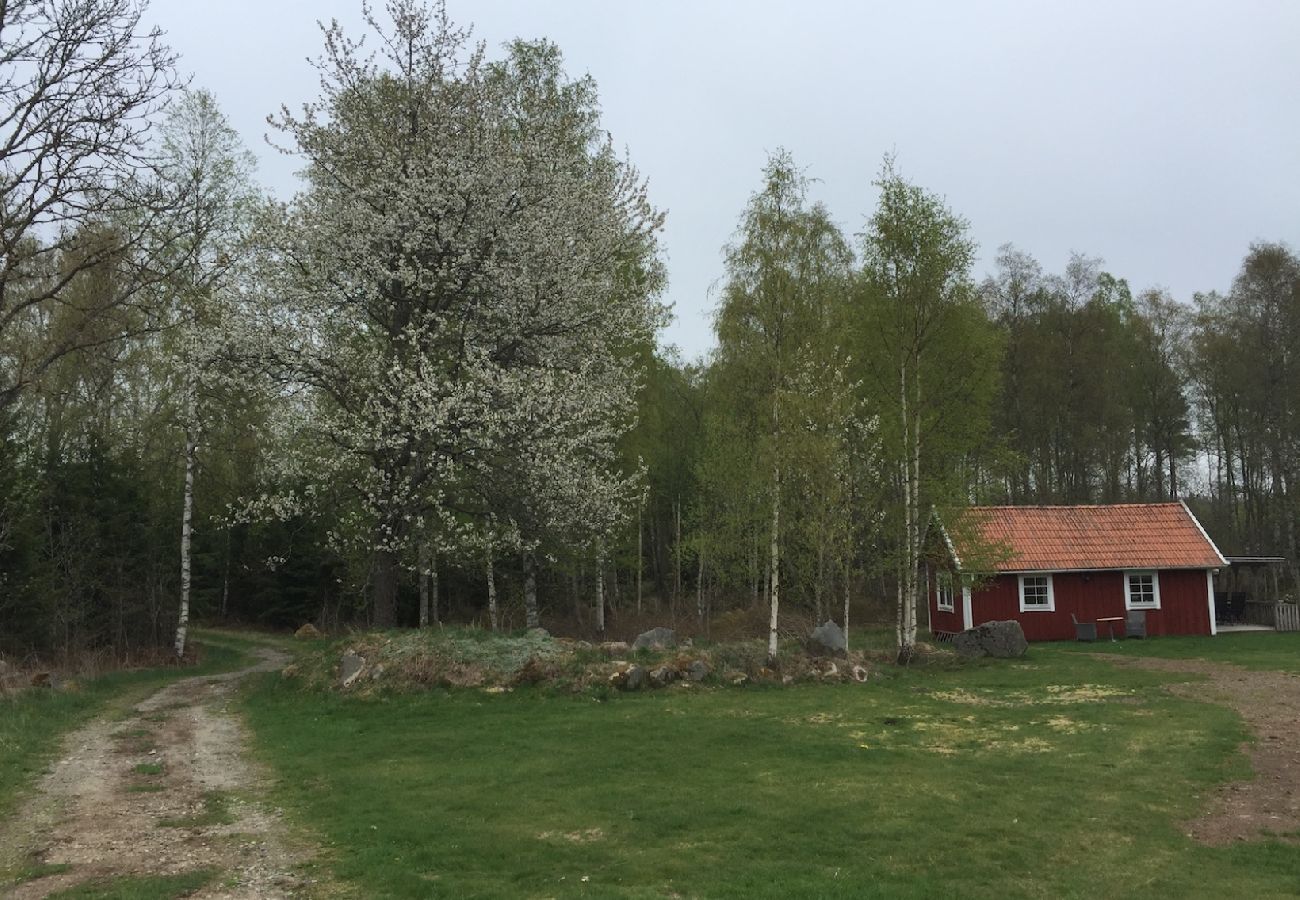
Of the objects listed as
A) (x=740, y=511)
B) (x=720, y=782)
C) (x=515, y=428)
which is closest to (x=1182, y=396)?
(x=740, y=511)

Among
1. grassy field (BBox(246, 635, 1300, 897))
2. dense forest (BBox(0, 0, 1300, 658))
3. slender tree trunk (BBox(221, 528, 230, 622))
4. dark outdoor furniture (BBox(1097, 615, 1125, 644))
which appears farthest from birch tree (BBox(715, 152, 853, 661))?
slender tree trunk (BBox(221, 528, 230, 622))

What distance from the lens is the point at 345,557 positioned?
3581 cm

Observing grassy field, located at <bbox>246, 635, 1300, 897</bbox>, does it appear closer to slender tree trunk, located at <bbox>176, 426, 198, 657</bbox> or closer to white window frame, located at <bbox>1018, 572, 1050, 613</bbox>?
slender tree trunk, located at <bbox>176, 426, 198, 657</bbox>

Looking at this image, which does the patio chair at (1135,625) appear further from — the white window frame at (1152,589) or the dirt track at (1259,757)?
the dirt track at (1259,757)

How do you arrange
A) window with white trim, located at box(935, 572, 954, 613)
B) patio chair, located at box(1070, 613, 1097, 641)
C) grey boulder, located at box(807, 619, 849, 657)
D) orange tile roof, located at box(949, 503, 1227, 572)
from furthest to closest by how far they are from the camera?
window with white trim, located at box(935, 572, 954, 613), orange tile roof, located at box(949, 503, 1227, 572), patio chair, located at box(1070, 613, 1097, 641), grey boulder, located at box(807, 619, 849, 657)

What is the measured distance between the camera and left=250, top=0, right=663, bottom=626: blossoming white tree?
812 inches

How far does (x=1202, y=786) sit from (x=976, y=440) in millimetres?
14022

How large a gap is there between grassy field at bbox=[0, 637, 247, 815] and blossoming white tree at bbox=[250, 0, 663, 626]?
5.61 meters

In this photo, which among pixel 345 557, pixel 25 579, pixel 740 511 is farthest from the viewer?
pixel 345 557

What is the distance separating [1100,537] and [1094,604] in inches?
102

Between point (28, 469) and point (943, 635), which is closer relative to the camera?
point (28, 469)

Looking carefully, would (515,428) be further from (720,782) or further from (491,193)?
(720,782)

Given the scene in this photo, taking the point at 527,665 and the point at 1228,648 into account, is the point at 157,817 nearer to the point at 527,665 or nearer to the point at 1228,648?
the point at 527,665

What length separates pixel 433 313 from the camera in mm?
21219
